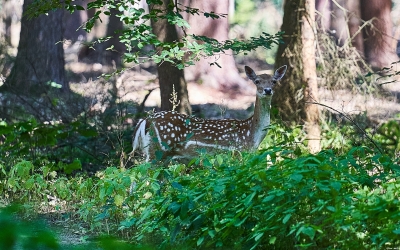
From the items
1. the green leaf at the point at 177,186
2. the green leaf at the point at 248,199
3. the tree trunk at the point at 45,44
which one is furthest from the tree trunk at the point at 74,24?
the green leaf at the point at 248,199

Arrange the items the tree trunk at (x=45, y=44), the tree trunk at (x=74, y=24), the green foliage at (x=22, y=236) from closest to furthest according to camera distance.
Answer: the green foliage at (x=22, y=236) < the tree trunk at (x=45, y=44) < the tree trunk at (x=74, y=24)

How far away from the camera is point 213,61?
17.3 meters

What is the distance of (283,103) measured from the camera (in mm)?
11984

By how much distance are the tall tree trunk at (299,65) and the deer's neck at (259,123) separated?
2552 mm

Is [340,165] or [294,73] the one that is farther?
[294,73]

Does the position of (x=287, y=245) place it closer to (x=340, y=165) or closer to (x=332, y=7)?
(x=340, y=165)

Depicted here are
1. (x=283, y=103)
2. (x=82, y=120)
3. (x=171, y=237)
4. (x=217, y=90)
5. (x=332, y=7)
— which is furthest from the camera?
(x=332, y=7)

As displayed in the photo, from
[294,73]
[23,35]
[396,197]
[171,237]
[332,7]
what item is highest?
[332,7]

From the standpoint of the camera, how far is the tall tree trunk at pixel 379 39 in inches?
814

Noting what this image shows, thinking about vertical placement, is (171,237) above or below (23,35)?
below

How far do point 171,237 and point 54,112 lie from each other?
7156 millimetres

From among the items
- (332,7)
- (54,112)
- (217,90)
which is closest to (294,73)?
(54,112)

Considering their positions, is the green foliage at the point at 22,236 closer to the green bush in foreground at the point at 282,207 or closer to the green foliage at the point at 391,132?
the green bush in foreground at the point at 282,207

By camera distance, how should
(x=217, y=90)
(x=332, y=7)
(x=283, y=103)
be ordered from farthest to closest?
(x=332, y=7) < (x=217, y=90) < (x=283, y=103)
